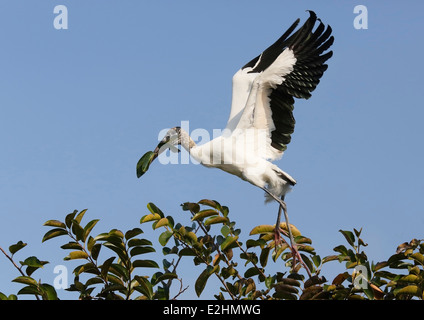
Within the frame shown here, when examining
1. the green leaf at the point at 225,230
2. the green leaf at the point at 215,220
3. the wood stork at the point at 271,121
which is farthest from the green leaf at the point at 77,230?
the wood stork at the point at 271,121

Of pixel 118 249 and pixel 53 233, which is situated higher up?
pixel 53 233

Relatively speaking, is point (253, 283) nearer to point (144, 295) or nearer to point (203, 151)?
point (144, 295)

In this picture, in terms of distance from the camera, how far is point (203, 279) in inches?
157

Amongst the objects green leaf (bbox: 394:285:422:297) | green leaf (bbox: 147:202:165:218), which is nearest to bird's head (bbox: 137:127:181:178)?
green leaf (bbox: 147:202:165:218)

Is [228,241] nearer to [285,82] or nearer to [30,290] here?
[30,290]

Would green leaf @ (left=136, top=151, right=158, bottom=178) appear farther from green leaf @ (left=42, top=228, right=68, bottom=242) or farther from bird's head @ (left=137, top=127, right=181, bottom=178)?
green leaf @ (left=42, top=228, right=68, bottom=242)

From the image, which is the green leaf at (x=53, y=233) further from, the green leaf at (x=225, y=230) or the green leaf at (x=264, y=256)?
the green leaf at (x=264, y=256)

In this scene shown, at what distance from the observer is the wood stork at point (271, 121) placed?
631cm

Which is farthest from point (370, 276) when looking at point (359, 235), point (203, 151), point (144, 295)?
point (203, 151)

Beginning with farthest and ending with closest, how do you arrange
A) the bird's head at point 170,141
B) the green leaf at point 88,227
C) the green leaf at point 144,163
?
the bird's head at point 170,141 < the green leaf at point 144,163 < the green leaf at point 88,227

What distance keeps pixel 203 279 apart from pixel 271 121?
9.57 ft

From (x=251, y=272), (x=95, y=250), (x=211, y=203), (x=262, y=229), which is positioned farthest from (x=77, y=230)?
(x=262, y=229)

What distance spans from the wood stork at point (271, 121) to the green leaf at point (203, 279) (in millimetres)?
2335
